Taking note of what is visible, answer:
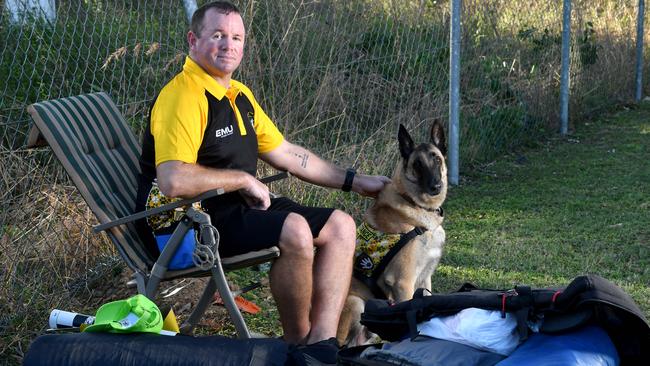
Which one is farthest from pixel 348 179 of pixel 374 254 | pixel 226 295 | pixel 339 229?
pixel 226 295

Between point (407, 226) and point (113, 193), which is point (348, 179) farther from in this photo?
point (113, 193)

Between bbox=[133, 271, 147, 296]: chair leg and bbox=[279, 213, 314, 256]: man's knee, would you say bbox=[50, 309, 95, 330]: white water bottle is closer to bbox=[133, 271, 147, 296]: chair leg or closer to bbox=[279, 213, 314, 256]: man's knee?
bbox=[133, 271, 147, 296]: chair leg

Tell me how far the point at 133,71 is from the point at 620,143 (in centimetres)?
590

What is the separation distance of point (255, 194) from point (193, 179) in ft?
0.95

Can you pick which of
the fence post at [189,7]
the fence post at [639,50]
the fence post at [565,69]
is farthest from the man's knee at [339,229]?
the fence post at [639,50]

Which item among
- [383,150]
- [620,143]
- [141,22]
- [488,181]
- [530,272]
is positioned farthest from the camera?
[620,143]

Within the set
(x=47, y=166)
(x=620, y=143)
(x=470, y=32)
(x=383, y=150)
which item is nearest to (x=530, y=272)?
(x=383, y=150)

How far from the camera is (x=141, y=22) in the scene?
568cm

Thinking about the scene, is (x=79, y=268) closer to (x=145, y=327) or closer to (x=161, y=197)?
(x=161, y=197)

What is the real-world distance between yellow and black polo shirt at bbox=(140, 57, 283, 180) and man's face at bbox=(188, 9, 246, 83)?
5cm

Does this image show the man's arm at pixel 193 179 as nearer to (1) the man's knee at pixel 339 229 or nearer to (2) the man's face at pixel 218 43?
(1) the man's knee at pixel 339 229

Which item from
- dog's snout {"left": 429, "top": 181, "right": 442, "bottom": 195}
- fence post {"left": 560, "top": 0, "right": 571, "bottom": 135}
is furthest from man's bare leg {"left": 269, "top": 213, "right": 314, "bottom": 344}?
fence post {"left": 560, "top": 0, "right": 571, "bottom": 135}

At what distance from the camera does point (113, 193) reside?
12.2ft

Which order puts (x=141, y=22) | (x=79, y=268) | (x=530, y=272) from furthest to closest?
(x=141, y=22)
(x=530, y=272)
(x=79, y=268)
